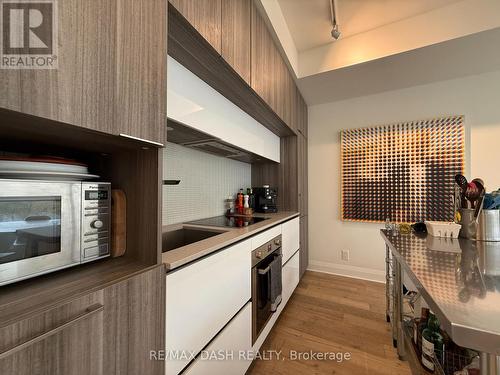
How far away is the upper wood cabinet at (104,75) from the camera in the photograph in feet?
1.40

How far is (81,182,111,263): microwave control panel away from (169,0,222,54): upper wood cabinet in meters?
0.72

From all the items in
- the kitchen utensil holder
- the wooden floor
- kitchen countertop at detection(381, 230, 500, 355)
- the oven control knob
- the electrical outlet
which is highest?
the oven control knob

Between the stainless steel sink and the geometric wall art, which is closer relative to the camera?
the stainless steel sink

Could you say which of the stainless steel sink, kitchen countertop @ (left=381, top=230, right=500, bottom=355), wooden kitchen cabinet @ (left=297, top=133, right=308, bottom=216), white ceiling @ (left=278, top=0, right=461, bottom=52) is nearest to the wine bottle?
kitchen countertop @ (left=381, top=230, right=500, bottom=355)

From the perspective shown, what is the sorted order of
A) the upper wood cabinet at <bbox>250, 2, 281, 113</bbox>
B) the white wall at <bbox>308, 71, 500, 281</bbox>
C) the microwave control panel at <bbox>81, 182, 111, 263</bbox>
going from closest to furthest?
the microwave control panel at <bbox>81, 182, 111, 263</bbox> < the upper wood cabinet at <bbox>250, 2, 281, 113</bbox> < the white wall at <bbox>308, 71, 500, 281</bbox>

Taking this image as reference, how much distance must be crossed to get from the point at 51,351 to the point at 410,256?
1.19 meters

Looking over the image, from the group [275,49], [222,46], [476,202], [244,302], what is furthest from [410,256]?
[275,49]

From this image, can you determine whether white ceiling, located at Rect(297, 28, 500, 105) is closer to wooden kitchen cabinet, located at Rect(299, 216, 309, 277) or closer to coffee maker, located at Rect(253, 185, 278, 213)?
coffee maker, located at Rect(253, 185, 278, 213)

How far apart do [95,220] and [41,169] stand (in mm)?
197

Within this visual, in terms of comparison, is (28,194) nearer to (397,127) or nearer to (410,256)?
(410,256)

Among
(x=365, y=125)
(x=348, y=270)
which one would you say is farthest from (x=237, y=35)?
(x=348, y=270)

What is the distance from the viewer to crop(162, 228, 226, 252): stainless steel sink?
130 cm

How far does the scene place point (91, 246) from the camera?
2.09 ft

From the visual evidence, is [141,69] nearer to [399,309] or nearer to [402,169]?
[399,309]
